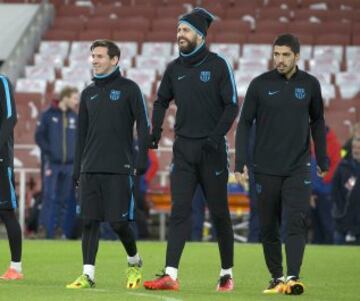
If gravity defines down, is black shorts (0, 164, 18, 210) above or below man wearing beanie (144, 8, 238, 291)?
below

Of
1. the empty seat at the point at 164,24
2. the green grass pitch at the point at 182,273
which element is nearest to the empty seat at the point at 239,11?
the empty seat at the point at 164,24

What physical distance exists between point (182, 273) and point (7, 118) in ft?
8.97

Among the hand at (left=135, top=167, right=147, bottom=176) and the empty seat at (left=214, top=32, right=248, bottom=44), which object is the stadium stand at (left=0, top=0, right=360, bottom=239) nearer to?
the empty seat at (left=214, top=32, right=248, bottom=44)

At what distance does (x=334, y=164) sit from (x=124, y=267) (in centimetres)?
715

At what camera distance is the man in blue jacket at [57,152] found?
65.8ft

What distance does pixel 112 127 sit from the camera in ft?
35.0

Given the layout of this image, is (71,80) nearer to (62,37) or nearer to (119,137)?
(62,37)

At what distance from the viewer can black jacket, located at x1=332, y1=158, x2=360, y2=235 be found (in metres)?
19.3

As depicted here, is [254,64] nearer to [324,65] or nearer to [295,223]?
[324,65]

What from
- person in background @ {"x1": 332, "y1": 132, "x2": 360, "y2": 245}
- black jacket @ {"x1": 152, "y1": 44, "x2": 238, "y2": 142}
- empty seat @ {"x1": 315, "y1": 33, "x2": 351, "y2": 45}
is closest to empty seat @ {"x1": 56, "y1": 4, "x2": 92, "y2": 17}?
empty seat @ {"x1": 315, "y1": 33, "x2": 351, "y2": 45}

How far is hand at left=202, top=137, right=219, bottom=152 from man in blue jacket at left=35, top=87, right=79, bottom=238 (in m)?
9.55

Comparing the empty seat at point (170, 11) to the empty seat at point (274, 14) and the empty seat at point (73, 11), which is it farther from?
the empty seat at point (274, 14)

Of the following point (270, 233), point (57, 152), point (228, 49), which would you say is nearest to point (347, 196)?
point (57, 152)

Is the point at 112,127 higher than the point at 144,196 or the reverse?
higher
